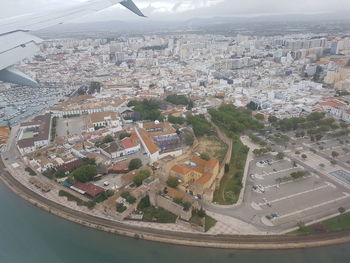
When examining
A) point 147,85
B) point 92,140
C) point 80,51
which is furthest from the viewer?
point 80,51

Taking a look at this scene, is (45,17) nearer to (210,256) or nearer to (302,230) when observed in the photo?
(210,256)

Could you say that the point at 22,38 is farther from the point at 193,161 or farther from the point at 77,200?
the point at 193,161

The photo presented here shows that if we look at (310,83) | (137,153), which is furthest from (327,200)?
(310,83)

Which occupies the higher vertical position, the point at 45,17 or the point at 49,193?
the point at 45,17

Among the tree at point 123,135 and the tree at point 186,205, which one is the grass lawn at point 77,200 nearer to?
the tree at point 186,205

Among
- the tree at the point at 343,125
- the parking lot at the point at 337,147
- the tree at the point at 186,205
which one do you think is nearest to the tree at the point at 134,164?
the tree at the point at 186,205

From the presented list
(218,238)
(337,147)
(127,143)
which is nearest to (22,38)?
(218,238)

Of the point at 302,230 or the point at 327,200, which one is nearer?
the point at 302,230
